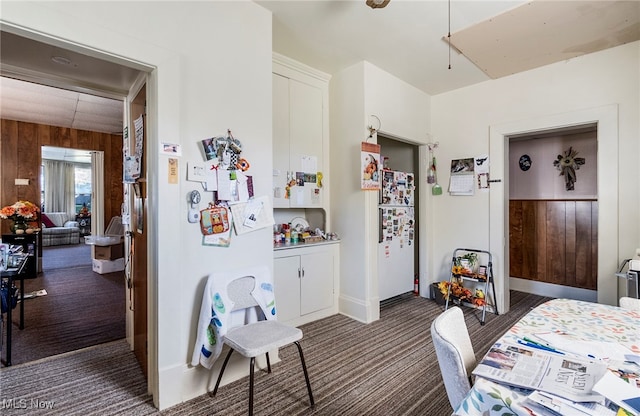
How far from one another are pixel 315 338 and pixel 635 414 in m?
2.27

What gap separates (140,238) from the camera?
215 cm

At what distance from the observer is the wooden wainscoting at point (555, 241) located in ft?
12.5

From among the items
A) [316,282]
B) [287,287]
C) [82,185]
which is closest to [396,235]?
[316,282]

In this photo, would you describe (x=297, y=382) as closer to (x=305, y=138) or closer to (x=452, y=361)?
(x=452, y=361)

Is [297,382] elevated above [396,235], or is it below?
below

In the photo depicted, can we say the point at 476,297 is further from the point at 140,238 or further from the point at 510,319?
the point at 140,238

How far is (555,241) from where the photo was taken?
13.3ft

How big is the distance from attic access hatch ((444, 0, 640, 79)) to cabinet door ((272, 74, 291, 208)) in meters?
1.57

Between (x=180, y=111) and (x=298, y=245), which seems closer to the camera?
(x=180, y=111)

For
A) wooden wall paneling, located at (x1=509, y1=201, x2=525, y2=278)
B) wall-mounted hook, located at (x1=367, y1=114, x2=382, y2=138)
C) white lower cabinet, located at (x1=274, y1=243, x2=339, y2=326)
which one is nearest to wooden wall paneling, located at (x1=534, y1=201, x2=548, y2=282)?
wooden wall paneling, located at (x1=509, y1=201, x2=525, y2=278)

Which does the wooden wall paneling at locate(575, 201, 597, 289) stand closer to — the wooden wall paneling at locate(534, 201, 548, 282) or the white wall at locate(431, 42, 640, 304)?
the wooden wall paneling at locate(534, 201, 548, 282)

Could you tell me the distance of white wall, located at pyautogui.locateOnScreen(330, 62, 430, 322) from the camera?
10.3 feet

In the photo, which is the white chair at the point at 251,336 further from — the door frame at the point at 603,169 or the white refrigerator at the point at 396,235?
the door frame at the point at 603,169

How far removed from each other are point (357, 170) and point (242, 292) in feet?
5.73
